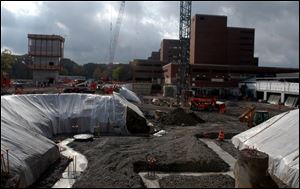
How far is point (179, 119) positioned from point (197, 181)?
62.5 feet

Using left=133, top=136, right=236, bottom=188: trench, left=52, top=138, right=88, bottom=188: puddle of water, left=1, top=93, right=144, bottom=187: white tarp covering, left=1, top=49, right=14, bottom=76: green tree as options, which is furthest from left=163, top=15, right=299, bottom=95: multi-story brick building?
left=133, top=136, right=236, bottom=188: trench

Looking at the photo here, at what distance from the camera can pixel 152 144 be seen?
22969mm

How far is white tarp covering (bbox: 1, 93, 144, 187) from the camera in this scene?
15297 millimetres

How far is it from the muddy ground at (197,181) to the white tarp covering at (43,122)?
18.8ft

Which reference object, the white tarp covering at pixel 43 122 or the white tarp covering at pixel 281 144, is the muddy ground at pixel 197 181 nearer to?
the white tarp covering at pixel 281 144

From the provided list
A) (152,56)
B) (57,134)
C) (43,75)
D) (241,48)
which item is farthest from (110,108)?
(152,56)

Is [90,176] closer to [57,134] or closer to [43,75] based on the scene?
[57,134]

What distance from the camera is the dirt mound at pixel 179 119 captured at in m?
34.1

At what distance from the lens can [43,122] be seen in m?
25.3

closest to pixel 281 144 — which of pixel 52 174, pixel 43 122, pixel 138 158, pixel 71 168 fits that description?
pixel 138 158

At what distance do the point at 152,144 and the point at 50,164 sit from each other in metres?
7.46

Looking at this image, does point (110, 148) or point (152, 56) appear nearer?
point (110, 148)

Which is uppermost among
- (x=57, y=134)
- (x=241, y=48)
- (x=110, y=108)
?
(x=241, y=48)

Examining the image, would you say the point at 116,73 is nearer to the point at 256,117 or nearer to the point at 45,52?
the point at 45,52
